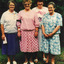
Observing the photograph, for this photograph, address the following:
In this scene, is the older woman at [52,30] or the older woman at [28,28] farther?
the older woman at [28,28]

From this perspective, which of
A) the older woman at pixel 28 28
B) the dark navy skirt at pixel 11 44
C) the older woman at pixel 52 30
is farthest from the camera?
the dark navy skirt at pixel 11 44

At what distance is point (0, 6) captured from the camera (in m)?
7.72

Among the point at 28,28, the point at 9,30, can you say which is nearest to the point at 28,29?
the point at 28,28

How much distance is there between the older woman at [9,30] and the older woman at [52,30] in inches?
35.9

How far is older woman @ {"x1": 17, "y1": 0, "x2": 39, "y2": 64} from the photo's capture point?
5.13 metres

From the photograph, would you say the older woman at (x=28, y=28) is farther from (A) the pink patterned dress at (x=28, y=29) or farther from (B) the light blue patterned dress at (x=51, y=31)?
(B) the light blue patterned dress at (x=51, y=31)

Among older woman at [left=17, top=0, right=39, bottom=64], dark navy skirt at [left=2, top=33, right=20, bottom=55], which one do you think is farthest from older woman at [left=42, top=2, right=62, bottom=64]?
dark navy skirt at [left=2, top=33, right=20, bottom=55]

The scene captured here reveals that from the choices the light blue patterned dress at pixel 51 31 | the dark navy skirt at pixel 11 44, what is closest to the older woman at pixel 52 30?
the light blue patterned dress at pixel 51 31

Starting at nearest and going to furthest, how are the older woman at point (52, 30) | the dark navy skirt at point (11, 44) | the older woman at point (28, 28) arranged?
the older woman at point (52, 30), the older woman at point (28, 28), the dark navy skirt at point (11, 44)

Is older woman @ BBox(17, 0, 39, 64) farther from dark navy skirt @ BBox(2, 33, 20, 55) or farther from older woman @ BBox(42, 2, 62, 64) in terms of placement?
older woman @ BBox(42, 2, 62, 64)

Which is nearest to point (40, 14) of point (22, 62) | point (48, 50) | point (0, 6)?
point (48, 50)

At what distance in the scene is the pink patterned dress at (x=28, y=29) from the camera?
5.13 metres

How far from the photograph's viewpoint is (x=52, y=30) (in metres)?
4.97

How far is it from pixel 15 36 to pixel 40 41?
2.60ft
